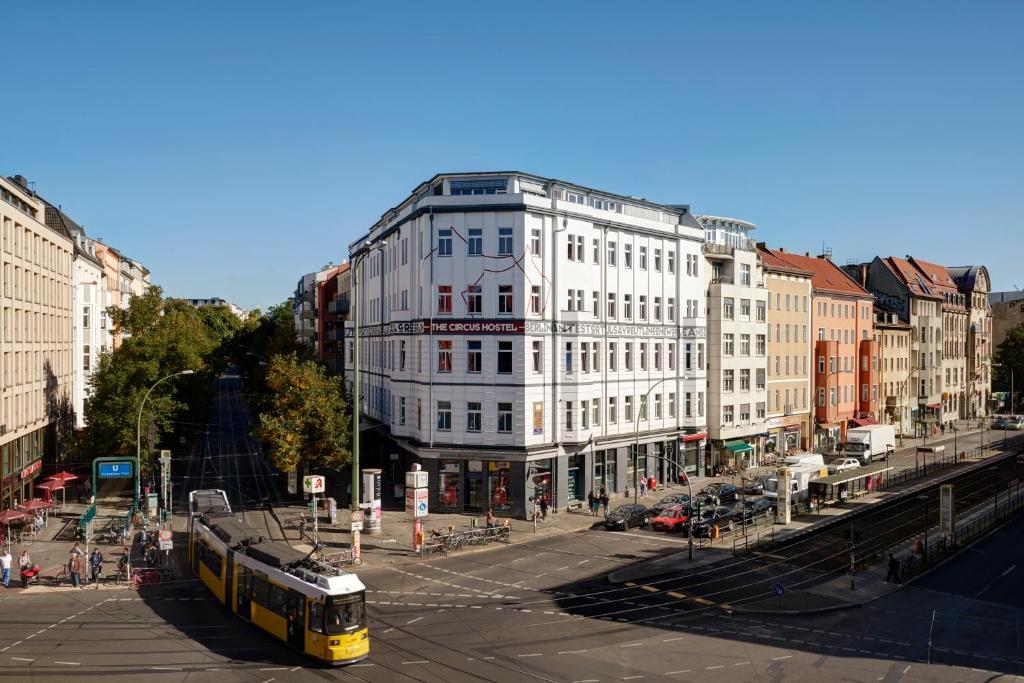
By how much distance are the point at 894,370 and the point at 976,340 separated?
31.5 meters

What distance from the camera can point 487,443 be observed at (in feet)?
164

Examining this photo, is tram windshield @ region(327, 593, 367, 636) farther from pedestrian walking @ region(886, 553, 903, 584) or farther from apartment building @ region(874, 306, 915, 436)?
apartment building @ region(874, 306, 915, 436)

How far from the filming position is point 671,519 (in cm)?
4738

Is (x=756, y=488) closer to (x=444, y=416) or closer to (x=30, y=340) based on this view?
(x=444, y=416)

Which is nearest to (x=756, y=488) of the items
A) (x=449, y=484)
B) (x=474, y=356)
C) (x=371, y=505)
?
(x=449, y=484)

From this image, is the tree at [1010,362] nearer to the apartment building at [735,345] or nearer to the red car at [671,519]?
the apartment building at [735,345]

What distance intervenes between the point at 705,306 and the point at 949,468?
29580mm

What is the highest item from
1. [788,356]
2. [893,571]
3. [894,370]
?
[788,356]

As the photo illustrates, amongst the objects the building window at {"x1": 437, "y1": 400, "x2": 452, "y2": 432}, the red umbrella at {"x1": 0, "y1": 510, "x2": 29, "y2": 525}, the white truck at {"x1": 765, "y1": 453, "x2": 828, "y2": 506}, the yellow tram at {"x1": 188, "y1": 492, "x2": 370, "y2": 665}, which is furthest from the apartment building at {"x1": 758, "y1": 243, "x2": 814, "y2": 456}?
the red umbrella at {"x1": 0, "y1": 510, "x2": 29, "y2": 525}

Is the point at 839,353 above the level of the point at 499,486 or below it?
above

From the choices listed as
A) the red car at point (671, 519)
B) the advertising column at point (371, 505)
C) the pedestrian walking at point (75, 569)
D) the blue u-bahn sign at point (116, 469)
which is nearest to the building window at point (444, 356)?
the advertising column at point (371, 505)

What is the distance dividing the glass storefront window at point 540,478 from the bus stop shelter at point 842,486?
18.2 m

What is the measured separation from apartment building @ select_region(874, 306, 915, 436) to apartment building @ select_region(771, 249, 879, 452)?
219 cm

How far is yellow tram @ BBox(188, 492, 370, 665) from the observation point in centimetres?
2395
